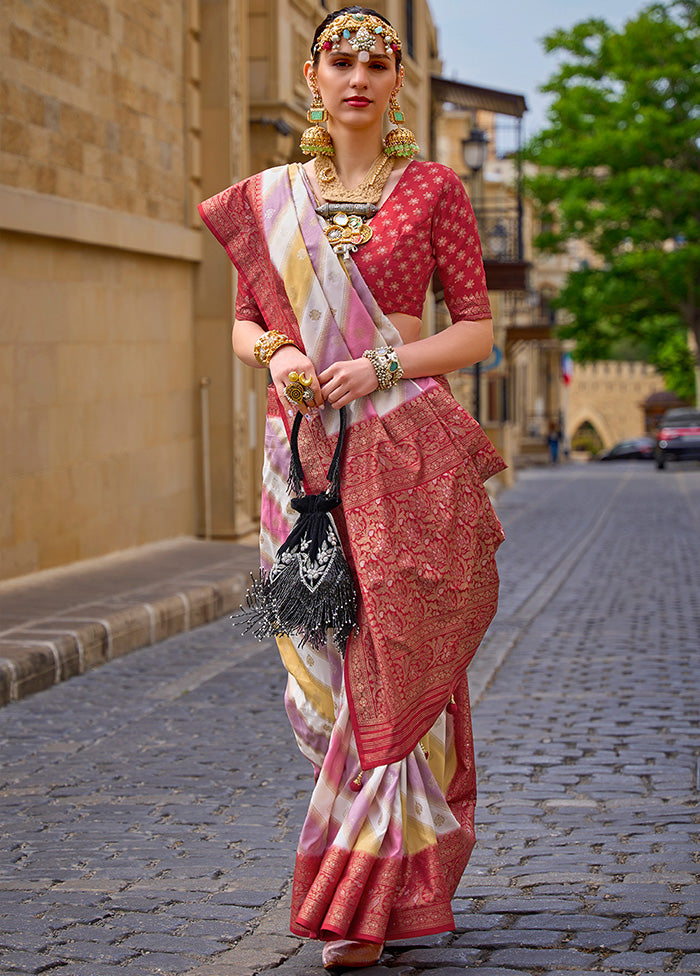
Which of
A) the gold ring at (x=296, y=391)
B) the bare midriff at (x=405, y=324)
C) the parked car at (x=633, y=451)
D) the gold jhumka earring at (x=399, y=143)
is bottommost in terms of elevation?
the parked car at (x=633, y=451)

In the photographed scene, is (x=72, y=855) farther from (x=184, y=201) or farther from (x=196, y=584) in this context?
(x=184, y=201)

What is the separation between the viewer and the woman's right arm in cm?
331

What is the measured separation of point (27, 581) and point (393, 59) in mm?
6918

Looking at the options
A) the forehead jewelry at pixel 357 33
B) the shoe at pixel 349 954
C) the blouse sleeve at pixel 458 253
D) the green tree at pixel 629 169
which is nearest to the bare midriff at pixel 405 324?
the blouse sleeve at pixel 458 253

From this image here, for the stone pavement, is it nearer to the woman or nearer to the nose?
the woman

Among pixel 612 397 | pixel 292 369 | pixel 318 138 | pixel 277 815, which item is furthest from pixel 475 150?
pixel 612 397

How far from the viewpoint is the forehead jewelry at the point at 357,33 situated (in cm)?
343

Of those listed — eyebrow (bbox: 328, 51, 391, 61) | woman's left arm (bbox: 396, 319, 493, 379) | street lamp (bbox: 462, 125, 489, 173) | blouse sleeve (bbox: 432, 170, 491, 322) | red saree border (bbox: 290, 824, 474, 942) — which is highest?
street lamp (bbox: 462, 125, 489, 173)

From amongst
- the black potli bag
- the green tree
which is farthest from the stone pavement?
the green tree

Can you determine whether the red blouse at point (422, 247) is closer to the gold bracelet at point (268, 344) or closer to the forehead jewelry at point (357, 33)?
the gold bracelet at point (268, 344)

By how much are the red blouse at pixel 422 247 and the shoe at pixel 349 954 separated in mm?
1406

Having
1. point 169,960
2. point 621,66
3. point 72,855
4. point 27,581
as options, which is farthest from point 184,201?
point 621,66

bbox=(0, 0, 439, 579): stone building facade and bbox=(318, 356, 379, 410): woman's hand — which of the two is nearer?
bbox=(318, 356, 379, 410): woman's hand

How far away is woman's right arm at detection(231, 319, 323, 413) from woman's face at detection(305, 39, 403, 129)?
0.53 metres
